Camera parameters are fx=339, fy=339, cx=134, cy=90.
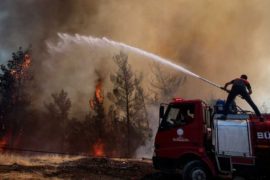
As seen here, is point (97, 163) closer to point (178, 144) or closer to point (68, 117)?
point (178, 144)

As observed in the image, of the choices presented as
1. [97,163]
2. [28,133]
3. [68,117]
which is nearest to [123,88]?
[68,117]

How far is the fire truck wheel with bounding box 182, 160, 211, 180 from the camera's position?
424 inches

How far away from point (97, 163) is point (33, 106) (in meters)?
34.5

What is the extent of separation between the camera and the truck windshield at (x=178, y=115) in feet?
37.3

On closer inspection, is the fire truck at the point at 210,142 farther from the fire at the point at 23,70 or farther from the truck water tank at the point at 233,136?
the fire at the point at 23,70

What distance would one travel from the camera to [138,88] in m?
45.1

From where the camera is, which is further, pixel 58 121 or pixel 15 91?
pixel 58 121

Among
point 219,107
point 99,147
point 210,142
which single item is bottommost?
point 210,142

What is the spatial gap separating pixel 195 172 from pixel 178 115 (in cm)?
197

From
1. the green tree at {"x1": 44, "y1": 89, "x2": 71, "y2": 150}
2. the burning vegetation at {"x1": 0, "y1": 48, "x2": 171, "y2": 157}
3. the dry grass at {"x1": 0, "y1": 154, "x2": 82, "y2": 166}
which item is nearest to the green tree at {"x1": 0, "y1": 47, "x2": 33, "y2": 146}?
the burning vegetation at {"x1": 0, "y1": 48, "x2": 171, "y2": 157}

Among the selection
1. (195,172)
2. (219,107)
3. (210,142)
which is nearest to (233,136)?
(210,142)

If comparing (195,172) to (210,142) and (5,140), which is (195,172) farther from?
(5,140)

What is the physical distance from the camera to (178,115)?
11.6 m

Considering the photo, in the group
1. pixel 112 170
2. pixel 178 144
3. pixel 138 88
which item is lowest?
pixel 112 170
